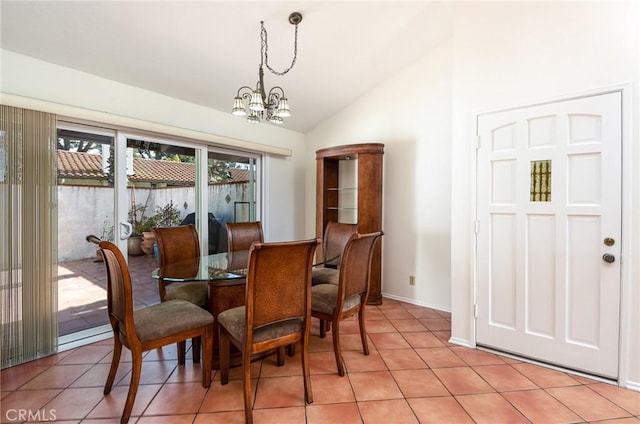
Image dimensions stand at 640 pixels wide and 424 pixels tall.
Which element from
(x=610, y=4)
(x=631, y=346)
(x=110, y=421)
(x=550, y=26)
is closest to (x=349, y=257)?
(x=110, y=421)

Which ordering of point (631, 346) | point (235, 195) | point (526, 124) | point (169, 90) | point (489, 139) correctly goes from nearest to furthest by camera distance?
point (631, 346)
point (526, 124)
point (489, 139)
point (169, 90)
point (235, 195)

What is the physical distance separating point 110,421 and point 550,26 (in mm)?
3842

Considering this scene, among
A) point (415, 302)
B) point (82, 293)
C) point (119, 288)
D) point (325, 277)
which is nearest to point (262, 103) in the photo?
point (119, 288)

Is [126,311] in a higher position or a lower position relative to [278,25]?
lower

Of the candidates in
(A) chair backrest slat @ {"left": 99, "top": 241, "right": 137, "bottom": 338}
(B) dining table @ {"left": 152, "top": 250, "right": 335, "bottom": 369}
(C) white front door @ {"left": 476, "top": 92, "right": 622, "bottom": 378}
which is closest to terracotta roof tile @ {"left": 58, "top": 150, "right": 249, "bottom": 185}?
(B) dining table @ {"left": 152, "top": 250, "right": 335, "bottom": 369}

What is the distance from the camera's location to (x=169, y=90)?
9.84 ft

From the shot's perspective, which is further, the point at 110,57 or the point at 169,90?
the point at 169,90

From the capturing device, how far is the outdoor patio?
8.73ft

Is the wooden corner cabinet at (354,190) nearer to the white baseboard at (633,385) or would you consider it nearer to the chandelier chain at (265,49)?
the chandelier chain at (265,49)

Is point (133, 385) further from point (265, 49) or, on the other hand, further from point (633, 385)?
point (633, 385)

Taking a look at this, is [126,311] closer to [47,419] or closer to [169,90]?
[47,419]

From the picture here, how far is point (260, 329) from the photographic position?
1755 mm

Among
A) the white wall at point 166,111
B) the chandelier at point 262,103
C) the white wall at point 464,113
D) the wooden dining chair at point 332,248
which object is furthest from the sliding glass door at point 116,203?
the white wall at point 464,113

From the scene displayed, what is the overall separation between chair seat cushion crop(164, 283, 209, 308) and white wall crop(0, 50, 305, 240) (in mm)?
1654
